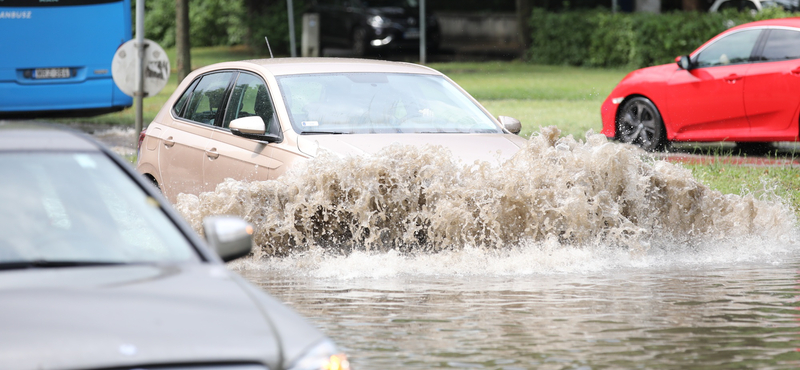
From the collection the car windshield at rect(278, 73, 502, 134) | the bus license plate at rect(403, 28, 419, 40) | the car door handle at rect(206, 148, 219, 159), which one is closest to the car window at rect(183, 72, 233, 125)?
the car door handle at rect(206, 148, 219, 159)

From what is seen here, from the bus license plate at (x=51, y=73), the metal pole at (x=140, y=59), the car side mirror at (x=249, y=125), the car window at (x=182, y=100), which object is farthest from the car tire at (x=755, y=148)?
the bus license plate at (x=51, y=73)

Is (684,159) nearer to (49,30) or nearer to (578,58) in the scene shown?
(49,30)

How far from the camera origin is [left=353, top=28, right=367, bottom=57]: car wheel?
33500 mm

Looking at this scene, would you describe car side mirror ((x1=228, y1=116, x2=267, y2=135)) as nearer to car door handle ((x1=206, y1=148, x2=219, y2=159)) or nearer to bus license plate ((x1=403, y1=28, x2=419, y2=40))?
car door handle ((x1=206, y1=148, x2=219, y2=159))

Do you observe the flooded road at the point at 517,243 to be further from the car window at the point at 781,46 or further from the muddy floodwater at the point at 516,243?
the car window at the point at 781,46

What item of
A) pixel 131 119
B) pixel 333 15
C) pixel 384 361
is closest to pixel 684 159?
pixel 384 361

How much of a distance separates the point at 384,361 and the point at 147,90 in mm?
9221

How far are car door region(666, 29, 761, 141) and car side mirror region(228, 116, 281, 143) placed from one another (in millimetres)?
6958

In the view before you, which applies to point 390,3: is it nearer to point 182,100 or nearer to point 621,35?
point 621,35

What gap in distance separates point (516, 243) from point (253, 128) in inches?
76.0

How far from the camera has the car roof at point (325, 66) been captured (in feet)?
29.6

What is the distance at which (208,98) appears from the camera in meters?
9.31

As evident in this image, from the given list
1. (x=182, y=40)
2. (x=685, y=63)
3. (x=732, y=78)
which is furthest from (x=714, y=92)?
(x=182, y=40)

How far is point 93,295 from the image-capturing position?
362cm
